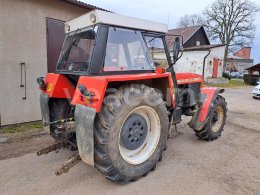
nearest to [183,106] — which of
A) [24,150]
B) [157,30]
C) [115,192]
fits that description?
[157,30]

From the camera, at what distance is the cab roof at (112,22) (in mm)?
2739

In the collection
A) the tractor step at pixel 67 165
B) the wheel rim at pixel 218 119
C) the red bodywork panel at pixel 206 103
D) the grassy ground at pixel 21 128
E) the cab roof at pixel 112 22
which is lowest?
the grassy ground at pixel 21 128

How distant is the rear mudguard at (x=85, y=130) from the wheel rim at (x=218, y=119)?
3015 mm

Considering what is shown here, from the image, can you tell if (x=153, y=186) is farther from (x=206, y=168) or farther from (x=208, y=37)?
(x=208, y=37)

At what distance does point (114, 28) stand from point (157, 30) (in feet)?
2.67

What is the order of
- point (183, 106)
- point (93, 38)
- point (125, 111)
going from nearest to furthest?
point (125, 111), point (93, 38), point (183, 106)

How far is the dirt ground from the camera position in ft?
8.91

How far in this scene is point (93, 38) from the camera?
2836 millimetres

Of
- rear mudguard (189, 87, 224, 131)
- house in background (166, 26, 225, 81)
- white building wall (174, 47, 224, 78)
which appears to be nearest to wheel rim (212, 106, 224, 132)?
rear mudguard (189, 87, 224, 131)

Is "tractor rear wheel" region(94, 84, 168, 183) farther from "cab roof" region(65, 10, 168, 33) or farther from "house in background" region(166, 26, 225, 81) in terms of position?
"house in background" region(166, 26, 225, 81)

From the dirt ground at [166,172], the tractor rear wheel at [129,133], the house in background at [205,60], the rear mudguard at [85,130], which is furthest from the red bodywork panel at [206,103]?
the house in background at [205,60]

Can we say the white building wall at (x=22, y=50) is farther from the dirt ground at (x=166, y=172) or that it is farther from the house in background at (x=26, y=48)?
the dirt ground at (x=166, y=172)

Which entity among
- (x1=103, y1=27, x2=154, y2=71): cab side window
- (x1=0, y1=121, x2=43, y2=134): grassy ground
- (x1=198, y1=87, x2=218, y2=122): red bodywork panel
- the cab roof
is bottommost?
(x1=0, y1=121, x2=43, y2=134): grassy ground

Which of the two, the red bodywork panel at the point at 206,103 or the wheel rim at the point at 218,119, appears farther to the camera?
→ the wheel rim at the point at 218,119
